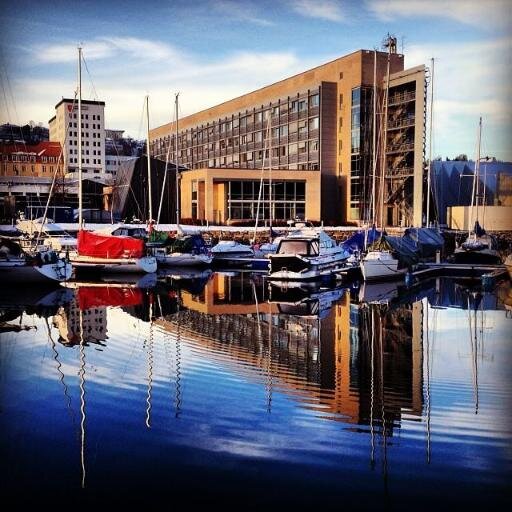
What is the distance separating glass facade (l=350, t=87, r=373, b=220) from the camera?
61750 mm

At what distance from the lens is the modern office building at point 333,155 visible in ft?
194

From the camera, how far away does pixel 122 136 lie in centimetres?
18338

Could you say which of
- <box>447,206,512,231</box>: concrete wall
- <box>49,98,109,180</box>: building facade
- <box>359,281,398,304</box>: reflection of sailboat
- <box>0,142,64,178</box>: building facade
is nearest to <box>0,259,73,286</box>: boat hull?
<box>359,281,398,304</box>: reflection of sailboat

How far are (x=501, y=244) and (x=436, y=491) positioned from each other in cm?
3688

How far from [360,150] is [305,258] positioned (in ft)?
122

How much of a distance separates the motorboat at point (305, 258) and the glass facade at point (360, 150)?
31979 mm

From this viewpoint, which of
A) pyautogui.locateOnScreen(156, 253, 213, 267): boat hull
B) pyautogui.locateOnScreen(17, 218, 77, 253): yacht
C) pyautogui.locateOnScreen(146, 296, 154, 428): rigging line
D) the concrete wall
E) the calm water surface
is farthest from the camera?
the concrete wall

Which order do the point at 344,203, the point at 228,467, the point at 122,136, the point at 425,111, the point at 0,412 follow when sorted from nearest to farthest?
the point at 228,467, the point at 0,412, the point at 425,111, the point at 344,203, the point at 122,136

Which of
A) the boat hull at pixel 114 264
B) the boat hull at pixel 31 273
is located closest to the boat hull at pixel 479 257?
the boat hull at pixel 114 264

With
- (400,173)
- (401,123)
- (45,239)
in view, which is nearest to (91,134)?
(401,123)

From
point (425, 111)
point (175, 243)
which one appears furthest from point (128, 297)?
point (425, 111)

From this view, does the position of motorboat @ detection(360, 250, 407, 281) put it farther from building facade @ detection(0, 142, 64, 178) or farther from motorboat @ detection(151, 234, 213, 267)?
building facade @ detection(0, 142, 64, 178)

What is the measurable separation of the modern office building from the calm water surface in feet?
143

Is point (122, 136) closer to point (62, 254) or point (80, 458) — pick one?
point (62, 254)
